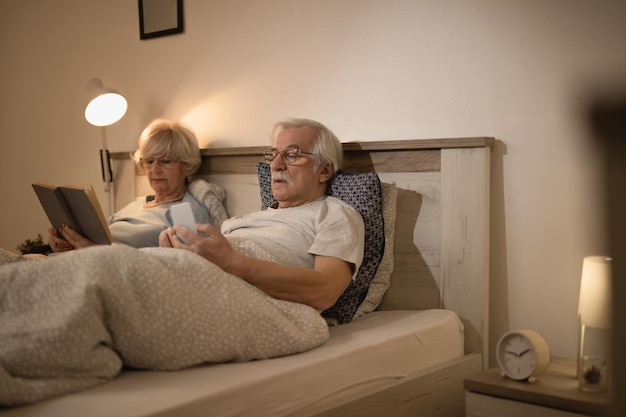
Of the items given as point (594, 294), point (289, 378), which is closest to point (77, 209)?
point (289, 378)

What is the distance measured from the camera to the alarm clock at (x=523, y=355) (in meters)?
1.74

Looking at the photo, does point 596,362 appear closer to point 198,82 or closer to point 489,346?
point 489,346

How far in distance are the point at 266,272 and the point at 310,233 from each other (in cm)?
33

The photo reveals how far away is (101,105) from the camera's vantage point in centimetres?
298

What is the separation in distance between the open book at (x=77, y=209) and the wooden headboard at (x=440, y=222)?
0.83m

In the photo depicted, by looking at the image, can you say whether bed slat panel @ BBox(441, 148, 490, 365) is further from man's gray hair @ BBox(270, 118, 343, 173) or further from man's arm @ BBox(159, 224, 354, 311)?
man's arm @ BBox(159, 224, 354, 311)

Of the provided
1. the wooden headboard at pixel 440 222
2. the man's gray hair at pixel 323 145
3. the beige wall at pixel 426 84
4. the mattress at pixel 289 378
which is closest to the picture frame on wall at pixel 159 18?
the beige wall at pixel 426 84

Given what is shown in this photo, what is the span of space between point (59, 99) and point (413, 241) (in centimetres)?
221

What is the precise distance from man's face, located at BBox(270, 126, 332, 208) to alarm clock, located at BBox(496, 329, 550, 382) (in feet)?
2.57

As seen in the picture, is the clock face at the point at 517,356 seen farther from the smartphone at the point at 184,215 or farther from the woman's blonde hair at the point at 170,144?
the woman's blonde hair at the point at 170,144

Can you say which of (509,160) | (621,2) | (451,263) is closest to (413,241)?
(451,263)

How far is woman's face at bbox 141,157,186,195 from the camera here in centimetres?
279

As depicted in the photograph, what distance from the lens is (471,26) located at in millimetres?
2264

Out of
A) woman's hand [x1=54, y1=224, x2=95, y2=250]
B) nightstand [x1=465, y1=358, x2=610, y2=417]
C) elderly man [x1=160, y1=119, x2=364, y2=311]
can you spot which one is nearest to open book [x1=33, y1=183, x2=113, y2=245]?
woman's hand [x1=54, y1=224, x2=95, y2=250]
